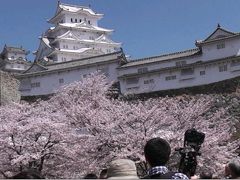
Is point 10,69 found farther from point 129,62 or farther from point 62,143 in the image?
point 62,143

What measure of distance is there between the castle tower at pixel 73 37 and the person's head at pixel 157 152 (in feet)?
175

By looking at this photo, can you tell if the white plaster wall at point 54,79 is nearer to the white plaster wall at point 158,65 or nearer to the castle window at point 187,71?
the white plaster wall at point 158,65

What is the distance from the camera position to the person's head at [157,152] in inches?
156

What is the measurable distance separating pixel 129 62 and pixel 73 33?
28.3 m

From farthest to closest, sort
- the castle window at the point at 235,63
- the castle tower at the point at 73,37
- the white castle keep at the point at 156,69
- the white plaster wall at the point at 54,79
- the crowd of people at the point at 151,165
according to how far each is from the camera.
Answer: the castle tower at the point at 73,37 → the white plaster wall at the point at 54,79 → the white castle keep at the point at 156,69 → the castle window at the point at 235,63 → the crowd of people at the point at 151,165

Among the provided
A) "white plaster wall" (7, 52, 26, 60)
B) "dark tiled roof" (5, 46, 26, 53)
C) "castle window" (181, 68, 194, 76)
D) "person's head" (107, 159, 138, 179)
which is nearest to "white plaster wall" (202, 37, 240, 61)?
"castle window" (181, 68, 194, 76)

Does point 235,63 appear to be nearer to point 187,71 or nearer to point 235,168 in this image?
point 187,71

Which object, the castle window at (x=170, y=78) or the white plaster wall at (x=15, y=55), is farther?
the white plaster wall at (x=15, y=55)

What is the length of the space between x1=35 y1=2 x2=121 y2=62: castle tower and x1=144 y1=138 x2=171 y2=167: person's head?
53.2 metres

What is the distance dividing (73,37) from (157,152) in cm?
5794

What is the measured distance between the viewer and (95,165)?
546 inches

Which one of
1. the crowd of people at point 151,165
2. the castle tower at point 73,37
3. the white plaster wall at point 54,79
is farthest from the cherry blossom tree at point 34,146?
the castle tower at point 73,37

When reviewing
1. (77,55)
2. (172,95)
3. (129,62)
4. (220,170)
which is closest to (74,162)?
(220,170)

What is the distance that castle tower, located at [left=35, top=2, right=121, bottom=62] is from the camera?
2297 inches
